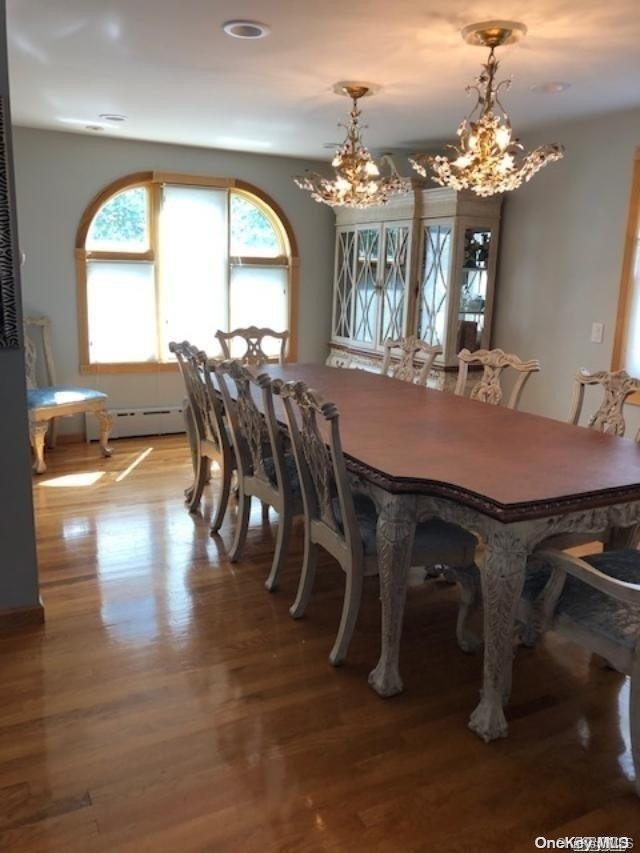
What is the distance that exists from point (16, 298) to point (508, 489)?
1.89 meters

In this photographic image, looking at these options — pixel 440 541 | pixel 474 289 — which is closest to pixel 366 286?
pixel 474 289

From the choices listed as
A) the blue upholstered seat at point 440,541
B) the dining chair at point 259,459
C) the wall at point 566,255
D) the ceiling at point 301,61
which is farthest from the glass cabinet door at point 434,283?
the blue upholstered seat at point 440,541

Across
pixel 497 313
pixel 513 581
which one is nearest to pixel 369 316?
pixel 497 313

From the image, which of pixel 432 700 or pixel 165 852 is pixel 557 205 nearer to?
pixel 432 700

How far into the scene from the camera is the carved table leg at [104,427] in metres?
5.25

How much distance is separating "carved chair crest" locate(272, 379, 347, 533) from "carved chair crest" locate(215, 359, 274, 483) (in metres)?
0.31

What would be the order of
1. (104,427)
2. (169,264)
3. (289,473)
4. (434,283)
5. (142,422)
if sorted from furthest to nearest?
1. (142,422)
2. (169,264)
3. (104,427)
4. (434,283)
5. (289,473)

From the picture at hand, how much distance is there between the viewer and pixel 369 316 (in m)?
5.84

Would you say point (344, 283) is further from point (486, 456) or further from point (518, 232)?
point (486, 456)

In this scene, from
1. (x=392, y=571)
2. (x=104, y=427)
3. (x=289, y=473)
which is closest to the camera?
(x=392, y=571)

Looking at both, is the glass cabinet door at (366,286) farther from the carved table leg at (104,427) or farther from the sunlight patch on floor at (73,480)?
the sunlight patch on floor at (73,480)

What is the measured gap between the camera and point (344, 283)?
621 cm

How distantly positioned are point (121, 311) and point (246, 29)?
337cm

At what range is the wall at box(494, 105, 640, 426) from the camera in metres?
4.16
